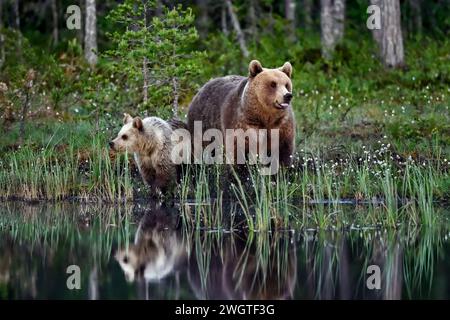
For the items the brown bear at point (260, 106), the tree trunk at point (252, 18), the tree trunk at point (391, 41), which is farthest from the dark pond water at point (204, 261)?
the tree trunk at point (252, 18)

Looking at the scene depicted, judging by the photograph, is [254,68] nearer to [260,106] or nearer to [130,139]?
[260,106]

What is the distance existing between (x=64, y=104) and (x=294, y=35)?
26.9ft

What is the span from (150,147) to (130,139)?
284mm

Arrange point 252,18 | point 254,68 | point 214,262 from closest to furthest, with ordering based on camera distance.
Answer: point 214,262
point 254,68
point 252,18

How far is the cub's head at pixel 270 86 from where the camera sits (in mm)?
12273

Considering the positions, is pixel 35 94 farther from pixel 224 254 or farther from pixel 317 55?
pixel 224 254

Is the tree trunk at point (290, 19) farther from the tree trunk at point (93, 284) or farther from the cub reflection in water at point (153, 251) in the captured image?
the tree trunk at point (93, 284)

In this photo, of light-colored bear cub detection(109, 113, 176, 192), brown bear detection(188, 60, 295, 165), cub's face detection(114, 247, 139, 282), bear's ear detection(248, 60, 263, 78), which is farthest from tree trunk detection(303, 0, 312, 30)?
cub's face detection(114, 247, 139, 282)

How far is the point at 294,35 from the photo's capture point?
2486 centimetres

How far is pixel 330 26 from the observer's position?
22938 millimetres

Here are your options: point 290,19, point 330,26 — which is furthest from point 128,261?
point 290,19

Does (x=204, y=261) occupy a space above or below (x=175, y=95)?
below

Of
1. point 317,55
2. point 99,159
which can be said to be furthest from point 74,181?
point 317,55

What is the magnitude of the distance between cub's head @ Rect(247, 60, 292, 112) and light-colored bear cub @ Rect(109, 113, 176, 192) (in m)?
1.37
